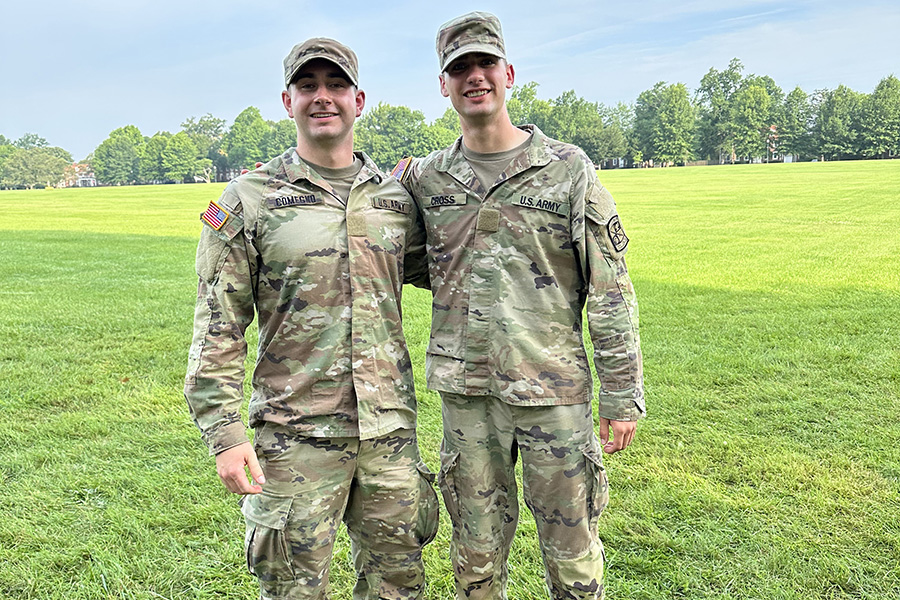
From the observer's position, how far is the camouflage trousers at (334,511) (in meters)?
2.47

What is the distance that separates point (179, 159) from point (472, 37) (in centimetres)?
10478

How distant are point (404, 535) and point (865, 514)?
2634 millimetres

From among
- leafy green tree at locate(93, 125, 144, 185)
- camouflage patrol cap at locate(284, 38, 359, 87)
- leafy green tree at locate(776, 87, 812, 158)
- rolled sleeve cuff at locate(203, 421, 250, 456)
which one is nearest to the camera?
rolled sleeve cuff at locate(203, 421, 250, 456)

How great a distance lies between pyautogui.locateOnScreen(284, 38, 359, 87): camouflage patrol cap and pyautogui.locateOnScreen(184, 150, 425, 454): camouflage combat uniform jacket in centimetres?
35

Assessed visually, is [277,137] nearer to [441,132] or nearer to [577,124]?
[441,132]

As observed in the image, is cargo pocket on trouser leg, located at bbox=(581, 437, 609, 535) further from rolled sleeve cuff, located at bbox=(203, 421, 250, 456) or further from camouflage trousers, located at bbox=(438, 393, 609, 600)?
rolled sleeve cuff, located at bbox=(203, 421, 250, 456)

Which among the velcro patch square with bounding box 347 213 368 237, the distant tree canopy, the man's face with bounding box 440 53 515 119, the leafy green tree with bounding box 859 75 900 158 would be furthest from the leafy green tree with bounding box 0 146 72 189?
the man's face with bounding box 440 53 515 119

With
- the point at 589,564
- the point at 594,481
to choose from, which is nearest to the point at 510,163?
the point at 594,481

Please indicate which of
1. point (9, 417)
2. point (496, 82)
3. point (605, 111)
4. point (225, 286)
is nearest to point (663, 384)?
point (496, 82)

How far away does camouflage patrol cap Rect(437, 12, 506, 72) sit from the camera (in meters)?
2.52

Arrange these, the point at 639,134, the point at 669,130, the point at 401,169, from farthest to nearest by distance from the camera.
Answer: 1. the point at 639,134
2. the point at 669,130
3. the point at 401,169

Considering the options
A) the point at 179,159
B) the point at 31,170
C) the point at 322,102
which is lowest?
the point at 322,102

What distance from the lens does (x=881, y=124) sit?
71.2 meters

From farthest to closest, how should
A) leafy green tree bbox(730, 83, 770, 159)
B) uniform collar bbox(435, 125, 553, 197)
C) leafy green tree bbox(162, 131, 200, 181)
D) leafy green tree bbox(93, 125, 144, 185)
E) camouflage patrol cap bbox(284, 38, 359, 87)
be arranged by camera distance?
leafy green tree bbox(93, 125, 144, 185)
leafy green tree bbox(162, 131, 200, 181)
leafy green tree bbox(730, 83, 770, 159)
uniform collar bbox(435, 125, 553, 197)
camouflage patrol cap bbox(284, 38, 359, 87)
